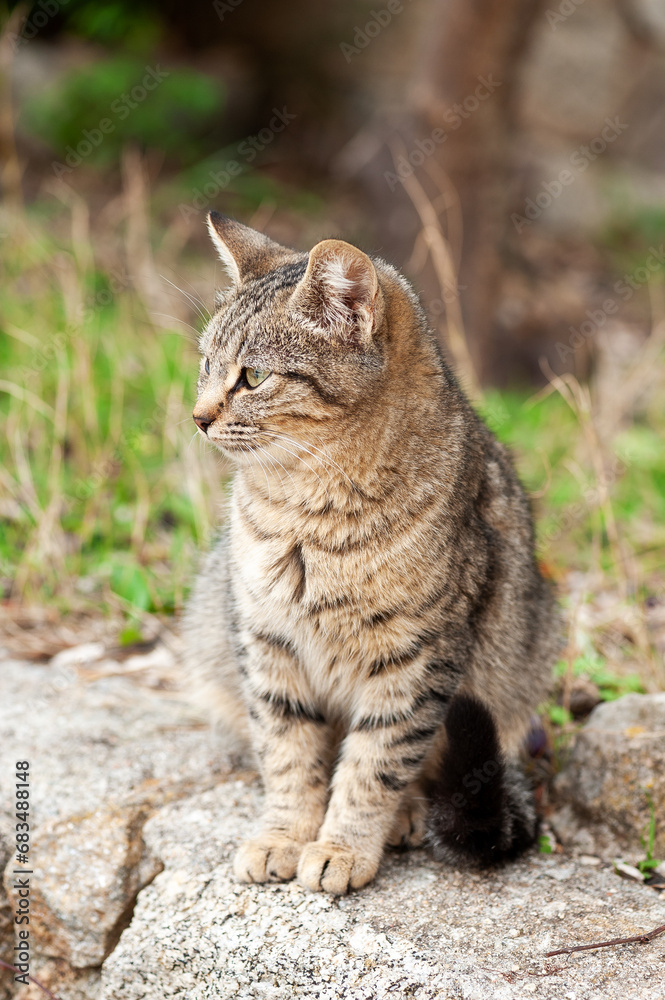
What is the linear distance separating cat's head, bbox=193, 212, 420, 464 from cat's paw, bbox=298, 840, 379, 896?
1026 mm

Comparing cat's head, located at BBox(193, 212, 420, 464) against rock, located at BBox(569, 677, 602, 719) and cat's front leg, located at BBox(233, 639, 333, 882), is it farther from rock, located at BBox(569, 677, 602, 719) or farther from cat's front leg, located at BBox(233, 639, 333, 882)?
rock, located at BBox(569, 677, 602, 719)

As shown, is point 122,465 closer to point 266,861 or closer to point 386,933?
point 266,861

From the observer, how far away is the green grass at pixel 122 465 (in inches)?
152

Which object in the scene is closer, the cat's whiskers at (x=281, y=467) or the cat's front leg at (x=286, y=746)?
the cat's whiskers at (x=281, y=467)

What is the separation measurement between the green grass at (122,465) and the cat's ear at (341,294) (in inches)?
50.2

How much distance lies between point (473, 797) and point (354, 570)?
643mm

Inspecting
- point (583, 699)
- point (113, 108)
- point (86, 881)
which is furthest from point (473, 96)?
point (86, 881)

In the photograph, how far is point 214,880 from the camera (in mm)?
2332

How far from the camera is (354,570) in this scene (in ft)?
7.39

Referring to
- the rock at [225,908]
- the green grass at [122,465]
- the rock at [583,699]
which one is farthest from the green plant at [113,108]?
the rock at [583,699]

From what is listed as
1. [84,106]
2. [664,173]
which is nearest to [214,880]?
[84,106]

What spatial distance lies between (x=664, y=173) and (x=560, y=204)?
4.89 feet

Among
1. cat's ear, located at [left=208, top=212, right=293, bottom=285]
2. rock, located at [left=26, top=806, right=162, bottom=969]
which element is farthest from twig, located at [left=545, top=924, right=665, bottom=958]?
cat's ear, located at [left=208, top=212, right=293, bottom=285]

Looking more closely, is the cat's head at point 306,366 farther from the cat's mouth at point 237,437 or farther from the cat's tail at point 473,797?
the cat's tail at point 473,797
